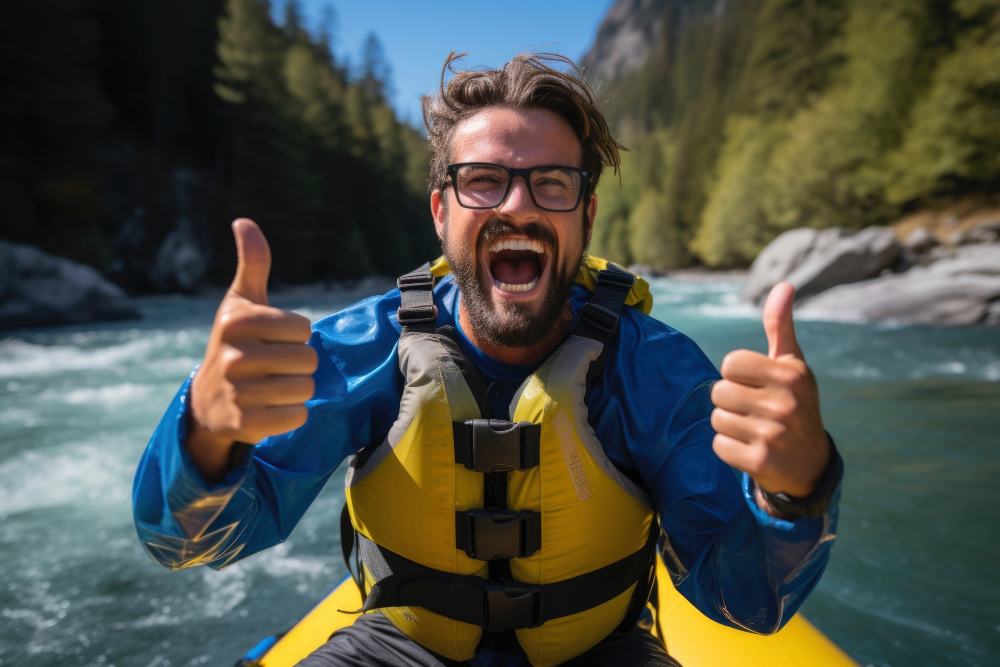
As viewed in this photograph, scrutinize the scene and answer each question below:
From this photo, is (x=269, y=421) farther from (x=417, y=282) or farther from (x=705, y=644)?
(x=705, y=644)

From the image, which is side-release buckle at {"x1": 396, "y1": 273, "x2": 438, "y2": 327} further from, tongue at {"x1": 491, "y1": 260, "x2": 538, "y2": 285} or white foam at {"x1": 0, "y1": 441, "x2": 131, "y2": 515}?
white foam at {"x1": 0, "y1": 441, "x2": 131, "y2": 515}

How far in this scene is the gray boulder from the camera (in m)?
12.0

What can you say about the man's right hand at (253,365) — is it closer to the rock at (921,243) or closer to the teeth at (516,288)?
the teeth at (516,288)

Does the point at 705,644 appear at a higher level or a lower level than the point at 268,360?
lower

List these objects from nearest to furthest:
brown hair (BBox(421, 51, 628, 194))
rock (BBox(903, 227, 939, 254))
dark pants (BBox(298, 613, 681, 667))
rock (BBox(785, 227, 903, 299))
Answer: dark pants (BBox(298, 613, 681, 667)) < brown hair (BBox(421, 51, 628, 194)) < rock (BBox(785, 227, 903, 299)) < rock (BBox(903, 227, 939, 254))

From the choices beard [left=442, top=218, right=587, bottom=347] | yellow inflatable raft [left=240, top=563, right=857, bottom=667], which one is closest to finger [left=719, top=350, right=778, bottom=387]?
beard [left=442, top=218, right=587, bottom=347]

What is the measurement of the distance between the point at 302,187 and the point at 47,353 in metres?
15.7

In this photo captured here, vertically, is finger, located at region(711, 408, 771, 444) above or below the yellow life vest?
above

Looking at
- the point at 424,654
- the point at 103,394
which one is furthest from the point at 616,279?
the point at 103,394

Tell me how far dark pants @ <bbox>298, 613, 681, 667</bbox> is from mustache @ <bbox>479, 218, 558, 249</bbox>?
1058 millimetres

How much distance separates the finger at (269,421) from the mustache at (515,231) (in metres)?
0.75

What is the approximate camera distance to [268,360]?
0.81 m

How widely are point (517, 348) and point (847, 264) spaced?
13324 millimetres

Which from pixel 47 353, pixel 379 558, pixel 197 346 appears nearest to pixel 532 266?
pixel 379 558
